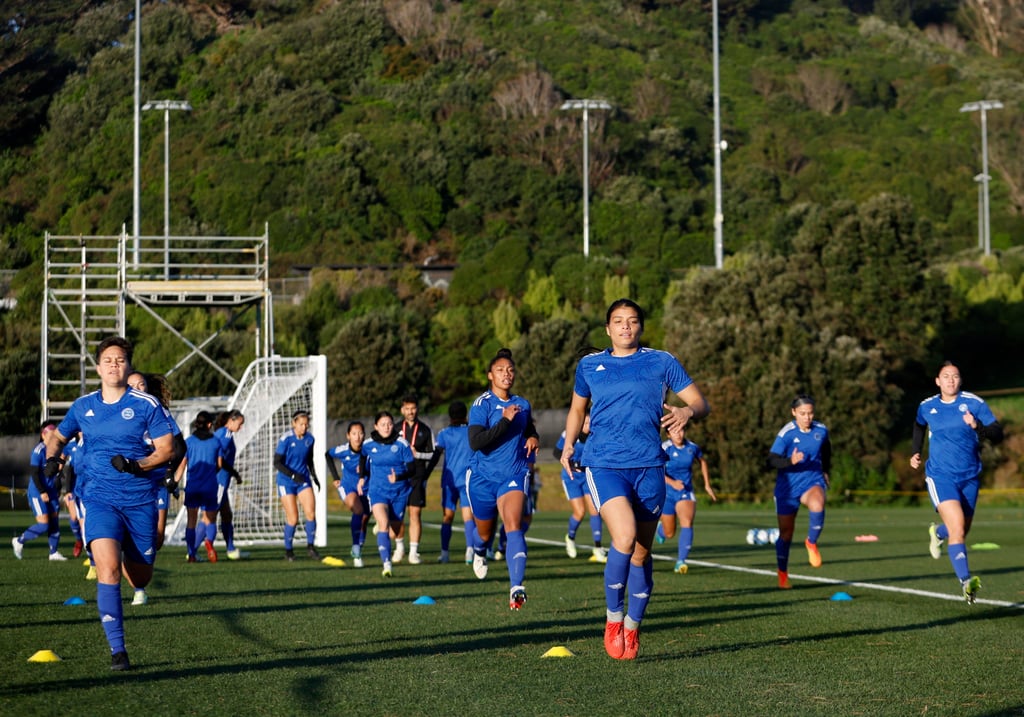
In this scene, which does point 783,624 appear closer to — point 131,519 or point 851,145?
point 131,519

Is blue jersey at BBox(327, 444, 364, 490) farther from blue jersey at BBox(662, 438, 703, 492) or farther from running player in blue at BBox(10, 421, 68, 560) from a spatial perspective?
blue jersey at BBox(662, 438, 703, 492)

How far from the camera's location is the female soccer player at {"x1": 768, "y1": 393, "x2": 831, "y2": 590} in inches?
563

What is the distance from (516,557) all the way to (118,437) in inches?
150

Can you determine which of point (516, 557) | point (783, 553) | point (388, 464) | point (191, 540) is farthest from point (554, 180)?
point (516, 557)

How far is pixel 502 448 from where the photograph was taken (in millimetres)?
12617

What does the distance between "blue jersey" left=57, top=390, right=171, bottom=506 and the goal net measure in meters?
12.7

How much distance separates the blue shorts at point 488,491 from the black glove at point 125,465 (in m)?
4.47

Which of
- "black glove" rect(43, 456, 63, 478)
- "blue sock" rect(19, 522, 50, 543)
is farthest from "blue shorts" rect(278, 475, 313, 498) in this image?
"black glove" rect(43, 456, 63, 478)

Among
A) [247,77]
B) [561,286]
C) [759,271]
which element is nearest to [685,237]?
[561,286]

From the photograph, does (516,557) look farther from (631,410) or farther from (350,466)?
(350,466)

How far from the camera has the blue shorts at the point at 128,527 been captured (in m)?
8.69

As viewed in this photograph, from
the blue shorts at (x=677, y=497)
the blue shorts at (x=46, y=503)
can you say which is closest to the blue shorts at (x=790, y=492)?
the blue shorts at (x=677, y=497)

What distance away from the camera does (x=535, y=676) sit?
8242 millimetres

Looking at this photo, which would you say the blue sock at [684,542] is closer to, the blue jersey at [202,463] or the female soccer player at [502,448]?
the female soccer player at [502,448]
